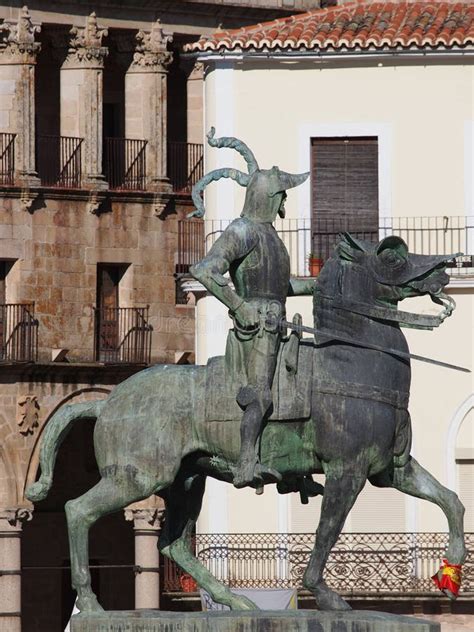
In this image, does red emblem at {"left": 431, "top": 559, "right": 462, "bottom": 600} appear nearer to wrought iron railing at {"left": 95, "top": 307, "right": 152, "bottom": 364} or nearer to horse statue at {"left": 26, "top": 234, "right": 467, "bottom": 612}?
horse statue at {"left": 26, "top": 234, "right": 467, "bottom": 612}

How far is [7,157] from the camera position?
65.0 m

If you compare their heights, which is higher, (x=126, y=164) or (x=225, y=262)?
(x=126, y=164)

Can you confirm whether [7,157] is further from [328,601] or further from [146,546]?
[328,601]

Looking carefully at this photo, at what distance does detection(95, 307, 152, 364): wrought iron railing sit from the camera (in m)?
65.0

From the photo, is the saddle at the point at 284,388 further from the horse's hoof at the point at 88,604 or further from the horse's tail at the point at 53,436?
the horse's hoof at the point at 88,604

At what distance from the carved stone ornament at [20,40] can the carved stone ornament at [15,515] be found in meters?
8.45

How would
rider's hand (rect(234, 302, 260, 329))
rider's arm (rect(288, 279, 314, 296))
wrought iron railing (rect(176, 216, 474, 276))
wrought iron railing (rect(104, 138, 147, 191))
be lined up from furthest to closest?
wrought iron railing (rect(104, 138, 147, 191)) → wrought iron railing (rect(176, 216, 474, 276)) → rider's arm (rect(288, 279, 314, 296)) → rider's hand (rect(234, 302, 260, 329))

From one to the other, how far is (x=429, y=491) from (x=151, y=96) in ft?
131

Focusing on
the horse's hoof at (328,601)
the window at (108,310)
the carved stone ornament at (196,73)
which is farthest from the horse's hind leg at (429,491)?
the carved stone ornament at (196,73)

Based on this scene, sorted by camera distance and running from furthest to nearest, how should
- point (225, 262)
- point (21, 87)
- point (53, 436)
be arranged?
point (21, 87) → point (53, 436) → point (225, 262)

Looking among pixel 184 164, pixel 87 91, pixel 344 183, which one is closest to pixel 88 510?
pixel 344 183

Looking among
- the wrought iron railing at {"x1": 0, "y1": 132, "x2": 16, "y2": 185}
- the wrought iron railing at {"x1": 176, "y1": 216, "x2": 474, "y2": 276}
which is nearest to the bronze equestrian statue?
the wrought iron railing at {"x1": 176, "y1": 216, "x2": 474, "y2": 276}

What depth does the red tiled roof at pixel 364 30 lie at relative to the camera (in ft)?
177

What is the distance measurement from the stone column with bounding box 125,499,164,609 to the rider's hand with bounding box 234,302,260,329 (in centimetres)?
3833
